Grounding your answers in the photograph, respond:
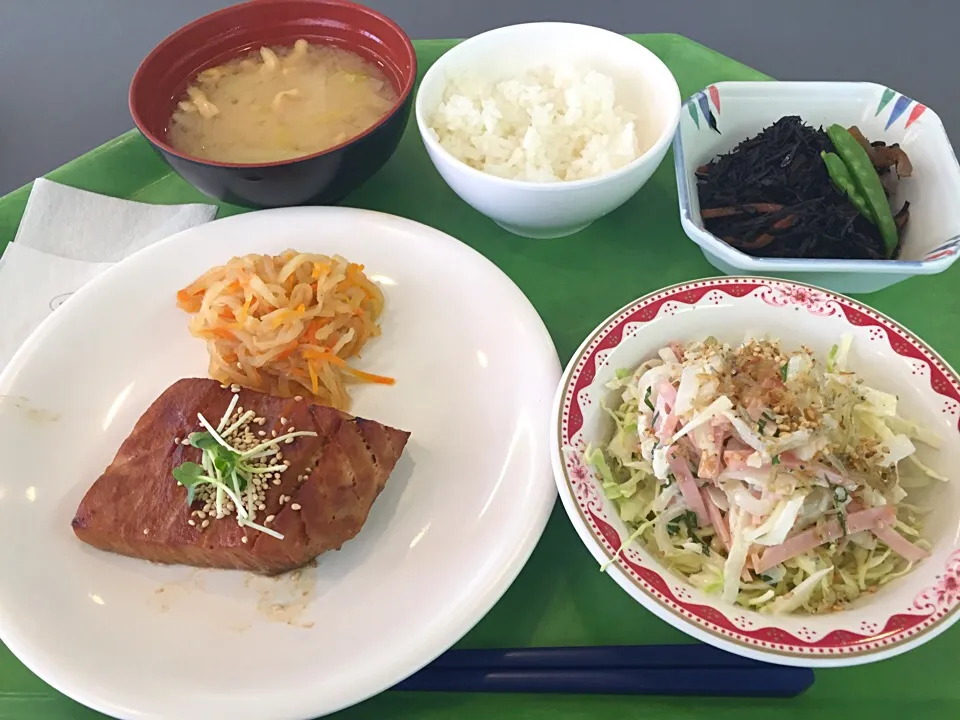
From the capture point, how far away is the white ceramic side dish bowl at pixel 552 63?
1899 mm

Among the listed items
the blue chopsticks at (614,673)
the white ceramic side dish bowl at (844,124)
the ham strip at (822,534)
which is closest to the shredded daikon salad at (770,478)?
the ham strip at (822,534)

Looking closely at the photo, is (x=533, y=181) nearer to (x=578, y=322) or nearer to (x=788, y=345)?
(x=578, y=322)

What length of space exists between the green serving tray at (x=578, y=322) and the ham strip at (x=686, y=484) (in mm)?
267

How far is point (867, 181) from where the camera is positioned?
6.72 feet

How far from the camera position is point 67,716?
1493 millimetres

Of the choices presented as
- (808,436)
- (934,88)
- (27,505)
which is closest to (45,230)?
(27,505)

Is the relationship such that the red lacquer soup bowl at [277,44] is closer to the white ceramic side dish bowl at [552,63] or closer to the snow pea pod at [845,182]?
the white ceramic side dish bowl at [552,63]

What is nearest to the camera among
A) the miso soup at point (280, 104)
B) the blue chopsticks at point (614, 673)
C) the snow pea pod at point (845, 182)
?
the blue chopsticks at point (614, 673)

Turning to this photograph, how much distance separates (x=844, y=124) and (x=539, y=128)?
0.97 meters

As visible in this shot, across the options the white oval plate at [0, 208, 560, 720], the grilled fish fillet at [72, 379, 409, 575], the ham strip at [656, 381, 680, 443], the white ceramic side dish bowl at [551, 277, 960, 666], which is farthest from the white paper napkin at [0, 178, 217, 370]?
the ham strip at [656, 381, 680, 443]

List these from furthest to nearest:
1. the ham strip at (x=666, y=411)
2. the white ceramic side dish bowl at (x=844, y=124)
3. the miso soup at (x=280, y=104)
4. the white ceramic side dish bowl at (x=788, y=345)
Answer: the miso soup at (x=280, y=104), the white ceramic side dish bowl at (x=844, y=124), the ham strip at (x=666, y=411), the white ceramic side dish bowl at (x=788, y=345)

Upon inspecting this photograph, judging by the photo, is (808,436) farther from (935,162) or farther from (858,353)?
(935,162)

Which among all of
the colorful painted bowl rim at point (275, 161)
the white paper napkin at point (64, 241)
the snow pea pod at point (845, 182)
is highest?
the colorful painted bowl rim at point (275, 161)

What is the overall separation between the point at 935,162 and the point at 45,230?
103 inches
